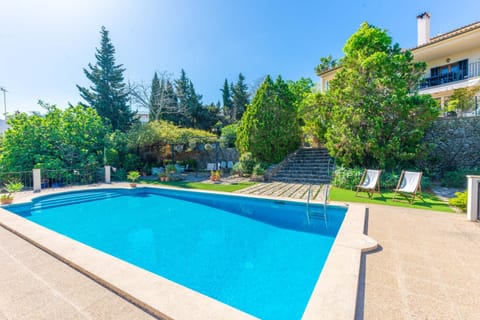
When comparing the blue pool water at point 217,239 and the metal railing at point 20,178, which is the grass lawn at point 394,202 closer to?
the blue pool water at point 217,239

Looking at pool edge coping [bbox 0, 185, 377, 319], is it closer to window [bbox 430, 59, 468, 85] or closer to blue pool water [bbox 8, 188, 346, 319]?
blue pool water [bbox 8, 188, 346, 319]

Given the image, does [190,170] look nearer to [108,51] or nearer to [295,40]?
[295,40]

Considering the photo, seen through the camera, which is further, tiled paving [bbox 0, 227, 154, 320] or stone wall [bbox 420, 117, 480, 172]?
stone wall [bbox 420, 117, 480, 172]

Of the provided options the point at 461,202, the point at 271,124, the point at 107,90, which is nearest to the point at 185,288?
the point at 461,202

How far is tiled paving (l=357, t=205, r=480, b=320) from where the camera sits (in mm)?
2246

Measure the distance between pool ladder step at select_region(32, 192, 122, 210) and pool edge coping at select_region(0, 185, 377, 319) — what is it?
17.7 feet

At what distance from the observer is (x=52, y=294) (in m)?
2.55

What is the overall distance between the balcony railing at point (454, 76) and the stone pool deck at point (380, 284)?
43.3ft

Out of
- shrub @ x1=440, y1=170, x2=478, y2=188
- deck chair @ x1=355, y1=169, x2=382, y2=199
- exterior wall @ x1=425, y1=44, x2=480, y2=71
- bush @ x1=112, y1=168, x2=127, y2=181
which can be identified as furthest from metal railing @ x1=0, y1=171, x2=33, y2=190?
exterior wall @ x1=425, y1=44, x2=480, y2=71

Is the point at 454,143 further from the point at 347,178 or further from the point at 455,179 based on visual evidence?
the point at 347,178

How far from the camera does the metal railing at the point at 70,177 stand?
11.6m

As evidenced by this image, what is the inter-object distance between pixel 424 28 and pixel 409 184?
16031mm

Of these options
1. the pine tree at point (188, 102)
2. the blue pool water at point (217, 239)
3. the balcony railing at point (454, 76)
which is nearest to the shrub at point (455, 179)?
the balcony railing at point (454, 76)

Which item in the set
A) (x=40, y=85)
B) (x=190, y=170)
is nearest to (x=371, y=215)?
(x=190, y=170)
